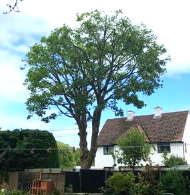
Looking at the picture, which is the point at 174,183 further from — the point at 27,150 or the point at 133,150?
the point at 133,150

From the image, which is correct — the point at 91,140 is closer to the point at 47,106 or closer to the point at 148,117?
the point at 47,106

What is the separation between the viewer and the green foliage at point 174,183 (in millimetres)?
22583

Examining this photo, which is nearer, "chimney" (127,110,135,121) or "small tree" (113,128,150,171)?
"small tree" (113,128,150,171)

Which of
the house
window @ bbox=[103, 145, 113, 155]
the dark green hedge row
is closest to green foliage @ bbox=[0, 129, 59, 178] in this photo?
the dark green hedge row

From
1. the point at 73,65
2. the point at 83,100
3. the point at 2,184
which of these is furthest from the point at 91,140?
the point at 2,184

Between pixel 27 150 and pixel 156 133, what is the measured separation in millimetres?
21327

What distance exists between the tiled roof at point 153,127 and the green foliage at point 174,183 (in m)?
23.5

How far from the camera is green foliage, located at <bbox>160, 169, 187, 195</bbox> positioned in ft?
74.1

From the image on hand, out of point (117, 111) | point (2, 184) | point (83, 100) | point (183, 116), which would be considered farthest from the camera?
point (183, 116)

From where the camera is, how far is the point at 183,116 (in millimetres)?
49656

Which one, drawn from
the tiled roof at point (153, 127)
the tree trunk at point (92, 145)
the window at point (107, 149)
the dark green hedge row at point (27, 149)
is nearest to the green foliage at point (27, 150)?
the dark green hedge row at point (27, 149)

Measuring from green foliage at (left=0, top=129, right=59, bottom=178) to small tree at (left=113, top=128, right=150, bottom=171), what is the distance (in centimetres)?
946

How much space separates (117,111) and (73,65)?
6.55 metres

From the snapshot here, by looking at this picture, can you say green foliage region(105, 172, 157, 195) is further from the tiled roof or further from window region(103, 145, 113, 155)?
window region(103, 145, 113, 155)
